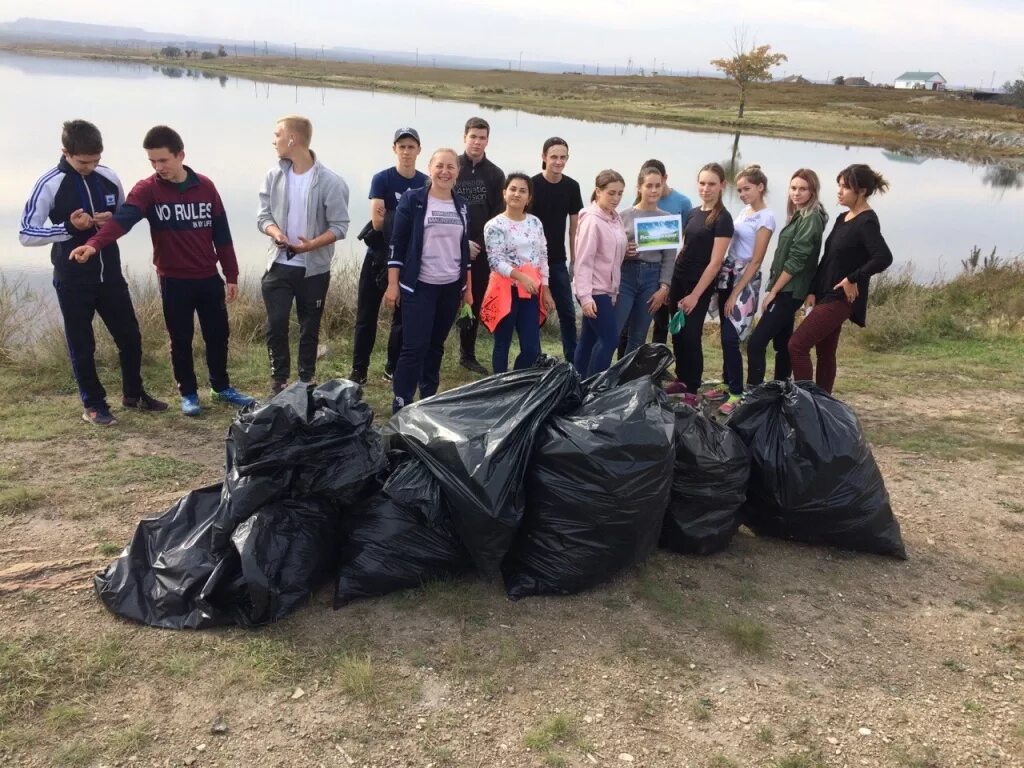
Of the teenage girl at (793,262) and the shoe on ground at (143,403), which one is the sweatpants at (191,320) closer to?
the shoe on ground at (143,403)

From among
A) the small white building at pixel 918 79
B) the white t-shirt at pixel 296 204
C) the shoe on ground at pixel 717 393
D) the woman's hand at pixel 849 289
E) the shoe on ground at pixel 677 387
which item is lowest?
the shoe on ground at pixel 717 393

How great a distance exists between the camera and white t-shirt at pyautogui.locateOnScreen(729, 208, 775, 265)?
175 inches

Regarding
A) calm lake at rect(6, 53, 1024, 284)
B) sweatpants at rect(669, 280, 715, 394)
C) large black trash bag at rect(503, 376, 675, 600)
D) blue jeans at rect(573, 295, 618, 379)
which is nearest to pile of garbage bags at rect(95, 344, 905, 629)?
large black trash bag at rect(503, 376, 675, 600)

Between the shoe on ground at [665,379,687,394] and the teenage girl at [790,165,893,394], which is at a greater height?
the teenage girl at [790,165,893,394]

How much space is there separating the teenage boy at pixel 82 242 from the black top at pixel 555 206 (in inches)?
94.5

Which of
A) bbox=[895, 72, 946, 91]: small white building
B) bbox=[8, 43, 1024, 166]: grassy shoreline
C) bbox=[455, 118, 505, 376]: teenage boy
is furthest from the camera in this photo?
bbox=[895, 72, 946, 91]: small white building

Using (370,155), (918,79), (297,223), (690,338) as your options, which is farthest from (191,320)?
(918,79)

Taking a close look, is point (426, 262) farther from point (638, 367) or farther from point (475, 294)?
point (638, 367)

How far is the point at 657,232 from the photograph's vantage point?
14.5ft

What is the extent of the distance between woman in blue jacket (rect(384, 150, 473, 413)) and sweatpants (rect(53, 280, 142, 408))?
142cm

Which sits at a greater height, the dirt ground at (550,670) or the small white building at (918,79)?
the small white building at (918,79)

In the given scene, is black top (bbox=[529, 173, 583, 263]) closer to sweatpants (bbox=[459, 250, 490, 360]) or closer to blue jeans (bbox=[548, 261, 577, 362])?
blue jeans (bbox=[548, 261, 577, 362])

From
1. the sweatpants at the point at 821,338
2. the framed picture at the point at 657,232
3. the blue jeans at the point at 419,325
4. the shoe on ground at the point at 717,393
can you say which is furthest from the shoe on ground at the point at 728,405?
the blue jeans at the point at 419,325

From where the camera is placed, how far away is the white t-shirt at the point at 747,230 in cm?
444
